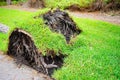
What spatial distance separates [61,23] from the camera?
789 cm

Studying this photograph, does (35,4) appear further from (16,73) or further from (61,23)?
(16,73)

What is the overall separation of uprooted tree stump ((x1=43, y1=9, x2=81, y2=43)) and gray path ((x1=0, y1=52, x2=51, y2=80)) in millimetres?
1523

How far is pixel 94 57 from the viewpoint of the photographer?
692 centimetres

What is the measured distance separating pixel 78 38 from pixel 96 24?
3.51 meters

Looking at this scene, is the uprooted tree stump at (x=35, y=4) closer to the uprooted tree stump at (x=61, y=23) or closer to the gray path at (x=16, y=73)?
the uprooted tree stump at (x=61, y=23)

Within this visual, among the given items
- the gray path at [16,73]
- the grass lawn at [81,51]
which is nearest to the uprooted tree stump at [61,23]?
the grass lawn at [81,51]

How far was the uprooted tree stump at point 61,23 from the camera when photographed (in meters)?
7.50

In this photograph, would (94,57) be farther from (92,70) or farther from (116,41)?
(116,41)

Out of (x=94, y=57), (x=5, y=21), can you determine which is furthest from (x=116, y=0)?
(x=94, y=57)

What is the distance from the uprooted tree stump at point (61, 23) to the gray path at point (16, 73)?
152 centimetres

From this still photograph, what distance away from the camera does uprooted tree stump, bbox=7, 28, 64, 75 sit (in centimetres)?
649

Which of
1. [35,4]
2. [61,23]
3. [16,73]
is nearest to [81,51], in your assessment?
[61,23]

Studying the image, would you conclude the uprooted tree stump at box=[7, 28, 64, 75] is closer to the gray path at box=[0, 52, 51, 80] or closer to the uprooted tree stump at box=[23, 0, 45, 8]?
the gray path at box=[0, 52, 51, 80]

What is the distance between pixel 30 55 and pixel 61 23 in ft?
5.50
